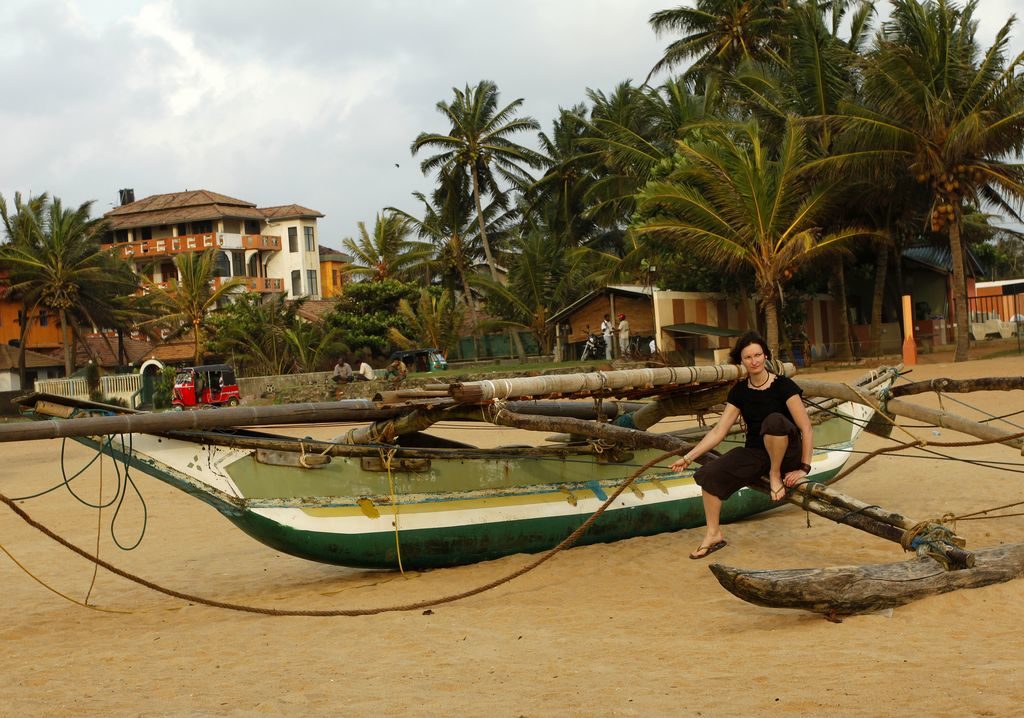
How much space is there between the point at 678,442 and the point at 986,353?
1981 centimetres

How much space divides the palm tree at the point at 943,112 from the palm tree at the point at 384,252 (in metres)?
21.2

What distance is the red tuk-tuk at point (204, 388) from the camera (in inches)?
1064

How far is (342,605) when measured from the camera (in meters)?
6.56

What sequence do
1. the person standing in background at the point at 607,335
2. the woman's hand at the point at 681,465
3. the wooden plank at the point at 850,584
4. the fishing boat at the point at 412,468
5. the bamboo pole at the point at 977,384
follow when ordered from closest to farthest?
the wooden plank at the point at 850,584 → the woman's hand at the point at 681,465 → the fishing boat at the point at 412,468 → the bamboo pole at the point at 977,384 → the person standing in background at the point at 607,335

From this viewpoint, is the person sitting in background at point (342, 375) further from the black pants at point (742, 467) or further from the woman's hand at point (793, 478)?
the woman's hand at point (793, 478)

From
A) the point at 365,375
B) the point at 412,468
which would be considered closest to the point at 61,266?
the point at 365,375

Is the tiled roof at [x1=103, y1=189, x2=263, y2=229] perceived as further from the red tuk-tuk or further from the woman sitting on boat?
the woman sitting on boat

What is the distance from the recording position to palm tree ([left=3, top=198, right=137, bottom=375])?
35812 millimetres

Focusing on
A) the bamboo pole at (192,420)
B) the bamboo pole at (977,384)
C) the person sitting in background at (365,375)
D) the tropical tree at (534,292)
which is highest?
the tropical tree at (534,292)

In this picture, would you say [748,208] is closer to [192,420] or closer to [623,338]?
[623,338]

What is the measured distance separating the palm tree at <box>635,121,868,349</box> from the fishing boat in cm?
1389

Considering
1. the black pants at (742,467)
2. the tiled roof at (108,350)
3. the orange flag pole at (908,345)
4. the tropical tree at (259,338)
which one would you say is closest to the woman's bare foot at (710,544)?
the black pants at (742,467)

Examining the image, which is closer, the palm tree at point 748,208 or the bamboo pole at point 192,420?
the bamboo pole at point 192,420

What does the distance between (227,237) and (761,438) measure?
49562mm
